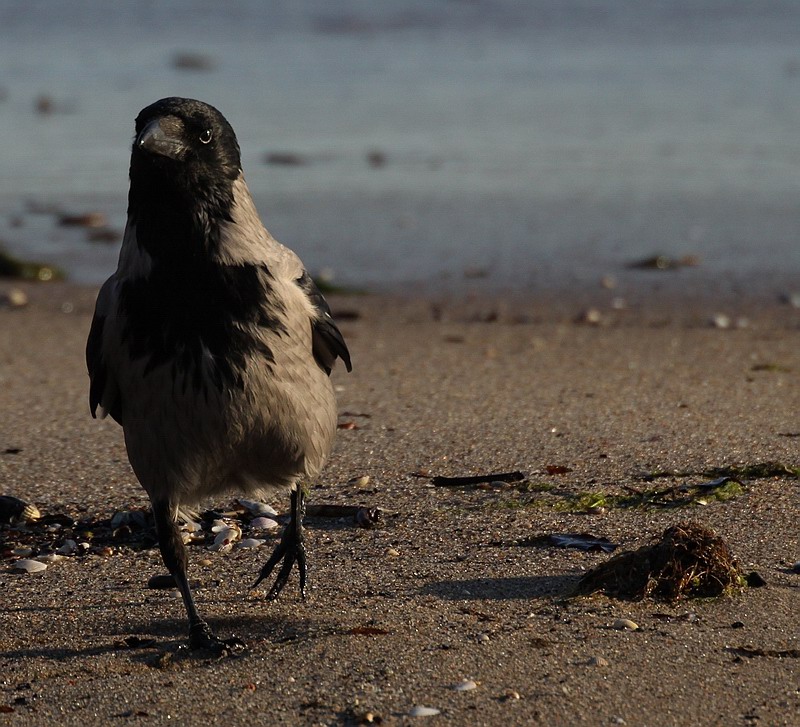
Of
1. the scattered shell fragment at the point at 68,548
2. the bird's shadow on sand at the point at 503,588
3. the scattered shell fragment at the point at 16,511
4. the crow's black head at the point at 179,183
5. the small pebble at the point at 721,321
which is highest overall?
the crow's black head at the point at 179,183

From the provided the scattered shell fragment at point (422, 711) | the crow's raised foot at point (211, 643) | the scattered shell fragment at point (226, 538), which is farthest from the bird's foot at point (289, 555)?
the scattered shell fragment at point (422, 711)

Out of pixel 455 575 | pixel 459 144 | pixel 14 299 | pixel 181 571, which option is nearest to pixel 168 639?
pixel 181 571

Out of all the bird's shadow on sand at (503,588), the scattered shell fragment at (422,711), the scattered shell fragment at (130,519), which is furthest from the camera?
the scattered shell fragment at (130,519)

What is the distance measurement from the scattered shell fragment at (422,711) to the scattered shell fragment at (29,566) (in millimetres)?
1874

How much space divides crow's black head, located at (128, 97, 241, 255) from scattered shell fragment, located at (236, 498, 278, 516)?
5.22ft

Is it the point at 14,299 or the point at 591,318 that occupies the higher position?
the point at 591,318

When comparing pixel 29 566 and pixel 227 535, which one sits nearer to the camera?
pixel 29 566

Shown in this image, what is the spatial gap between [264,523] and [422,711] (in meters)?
1.88

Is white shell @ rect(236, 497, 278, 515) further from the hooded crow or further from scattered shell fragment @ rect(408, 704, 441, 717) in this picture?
scattered shell fragment @ rect(408, 704, 441, 717)

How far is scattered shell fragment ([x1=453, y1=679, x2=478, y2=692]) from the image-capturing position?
3.77 meters

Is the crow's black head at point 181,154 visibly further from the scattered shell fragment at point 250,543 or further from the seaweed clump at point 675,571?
the seaweed clump at point 675,571

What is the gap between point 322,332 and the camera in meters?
4.78

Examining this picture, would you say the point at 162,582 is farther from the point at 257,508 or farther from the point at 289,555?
the point at 257,508

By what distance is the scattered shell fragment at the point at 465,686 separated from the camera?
12.4 ft
